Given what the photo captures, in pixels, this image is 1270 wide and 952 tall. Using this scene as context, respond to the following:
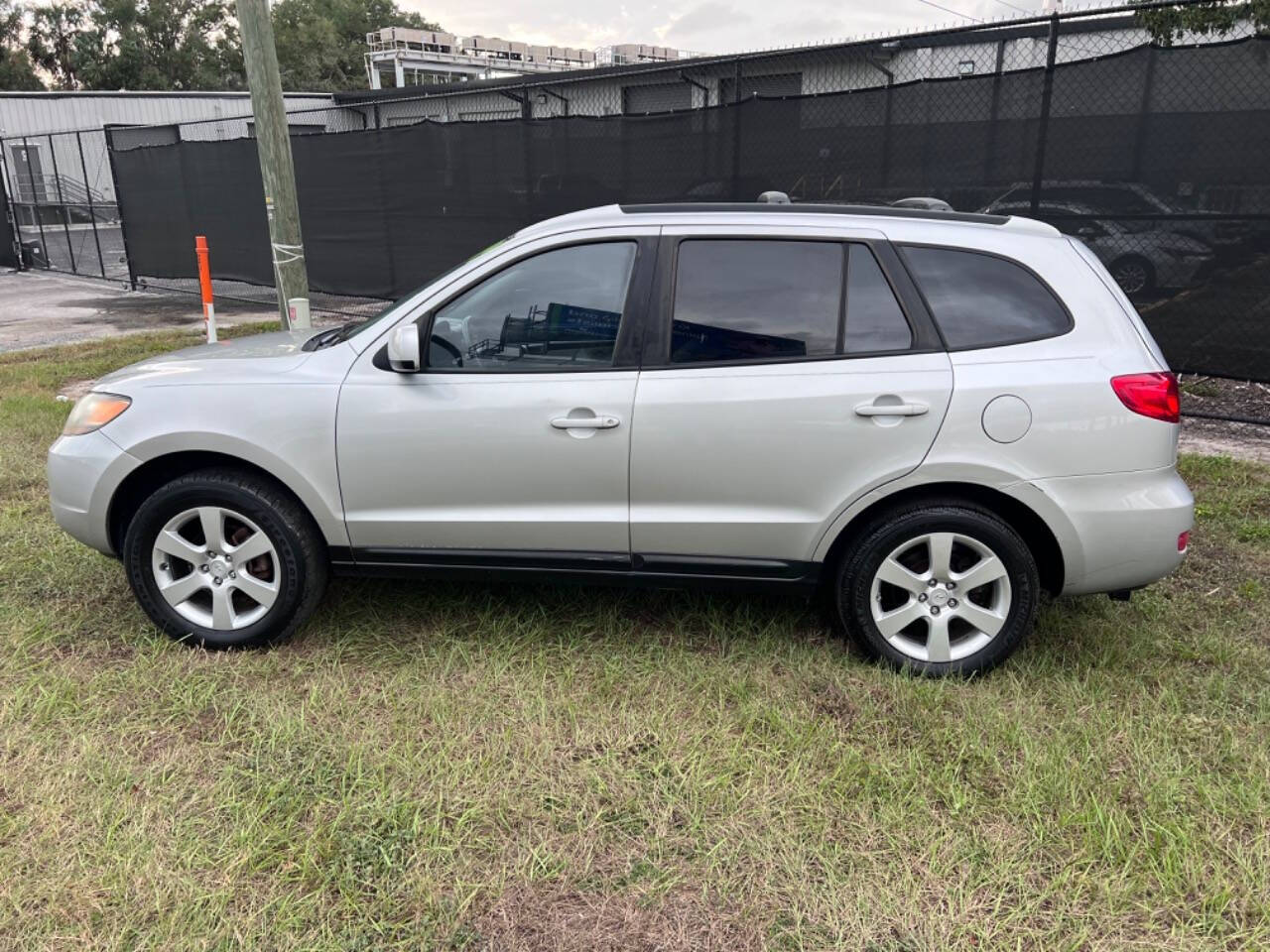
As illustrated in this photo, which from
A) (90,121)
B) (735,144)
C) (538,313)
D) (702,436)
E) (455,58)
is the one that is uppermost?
(455,58)

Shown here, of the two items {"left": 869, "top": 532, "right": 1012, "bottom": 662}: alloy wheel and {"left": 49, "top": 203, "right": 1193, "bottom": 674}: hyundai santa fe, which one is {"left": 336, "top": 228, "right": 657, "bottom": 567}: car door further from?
{"left": 869, "top": 532, "right": 1012, "bottom": 662}: alloy wheel

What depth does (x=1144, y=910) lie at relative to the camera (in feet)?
7.91

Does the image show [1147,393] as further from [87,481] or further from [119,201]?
[119,201]

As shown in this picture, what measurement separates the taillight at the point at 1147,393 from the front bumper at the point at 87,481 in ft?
11.8

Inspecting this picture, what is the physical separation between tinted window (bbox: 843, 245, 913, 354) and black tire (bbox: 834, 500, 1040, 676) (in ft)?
1.95

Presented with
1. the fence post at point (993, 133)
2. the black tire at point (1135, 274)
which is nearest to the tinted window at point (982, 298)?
the black tire at point (1135, 274)

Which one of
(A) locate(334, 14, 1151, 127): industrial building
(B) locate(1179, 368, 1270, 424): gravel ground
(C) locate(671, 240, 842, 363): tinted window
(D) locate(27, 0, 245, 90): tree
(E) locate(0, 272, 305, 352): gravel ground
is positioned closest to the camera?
(C) locate(671, 240, 842, 363): tinted window

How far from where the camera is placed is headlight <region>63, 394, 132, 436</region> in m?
3.66

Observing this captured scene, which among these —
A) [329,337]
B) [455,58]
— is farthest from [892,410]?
[455,58]

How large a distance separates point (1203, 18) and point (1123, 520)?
6.12 metres

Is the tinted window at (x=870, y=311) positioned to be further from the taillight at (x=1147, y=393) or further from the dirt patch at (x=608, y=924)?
the dirt patch at (x=608, y=924)

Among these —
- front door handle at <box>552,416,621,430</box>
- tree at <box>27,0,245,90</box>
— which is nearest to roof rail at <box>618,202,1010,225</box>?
front door handle at <box>552,416,621,430</box>

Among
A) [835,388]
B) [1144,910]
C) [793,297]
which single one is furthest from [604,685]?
[1144,910]

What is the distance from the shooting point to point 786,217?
3.56m
